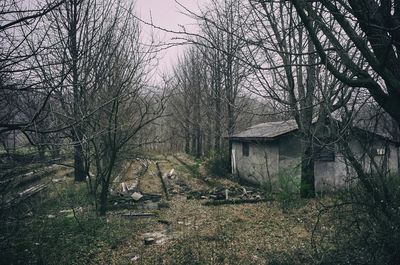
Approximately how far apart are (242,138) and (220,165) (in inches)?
127

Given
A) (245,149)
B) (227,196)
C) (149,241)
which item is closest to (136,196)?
(227,196)

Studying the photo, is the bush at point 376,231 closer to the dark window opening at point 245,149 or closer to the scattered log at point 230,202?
the scattered log at point 230,202

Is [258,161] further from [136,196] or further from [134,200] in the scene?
[134,200]

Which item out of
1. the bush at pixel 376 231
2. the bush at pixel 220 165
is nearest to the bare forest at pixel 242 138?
the bush at pixel 376 231

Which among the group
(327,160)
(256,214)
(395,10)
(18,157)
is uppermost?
(395,10)

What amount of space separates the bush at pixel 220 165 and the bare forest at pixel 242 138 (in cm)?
231

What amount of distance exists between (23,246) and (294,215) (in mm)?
7337

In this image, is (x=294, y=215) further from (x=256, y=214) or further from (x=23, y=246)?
(x=23, y=246)

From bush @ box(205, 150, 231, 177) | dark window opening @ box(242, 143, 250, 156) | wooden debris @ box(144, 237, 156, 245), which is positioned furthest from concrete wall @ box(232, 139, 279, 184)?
wooden debris @ box(144, 237, 156, 245)

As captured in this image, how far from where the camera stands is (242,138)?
645 inches

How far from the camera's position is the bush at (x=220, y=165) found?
Answer: 1852 centimetres

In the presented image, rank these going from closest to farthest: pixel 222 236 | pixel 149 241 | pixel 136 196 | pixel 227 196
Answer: pixel 149 241 < pixel 222 236 < pixel 136 196 < pixel 227 196

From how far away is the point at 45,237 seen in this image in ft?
22.4

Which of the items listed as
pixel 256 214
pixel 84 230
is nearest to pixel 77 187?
pixel 84 230
